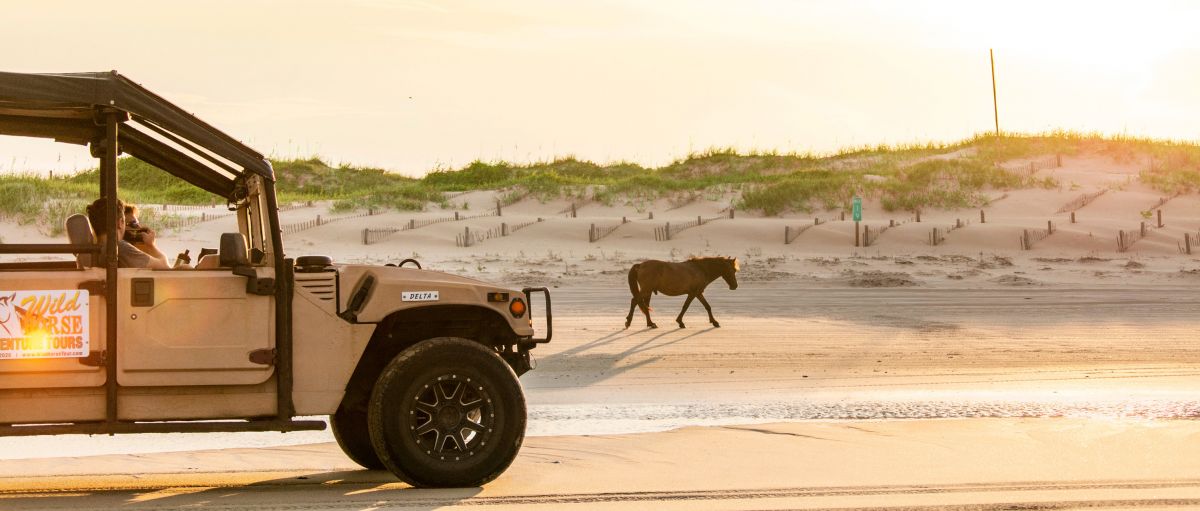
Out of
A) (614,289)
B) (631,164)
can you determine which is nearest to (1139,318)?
(614,289)

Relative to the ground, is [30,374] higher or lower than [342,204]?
lower

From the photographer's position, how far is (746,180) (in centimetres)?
4550

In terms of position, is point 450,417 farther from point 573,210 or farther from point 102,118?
point 573,210

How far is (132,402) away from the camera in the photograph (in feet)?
24.8

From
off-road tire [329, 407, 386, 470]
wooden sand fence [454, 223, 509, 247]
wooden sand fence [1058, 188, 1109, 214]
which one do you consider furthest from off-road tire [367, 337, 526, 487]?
wooden sand fence [1058, 188, 1109, 214]

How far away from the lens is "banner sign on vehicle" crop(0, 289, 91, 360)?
23.8 ft

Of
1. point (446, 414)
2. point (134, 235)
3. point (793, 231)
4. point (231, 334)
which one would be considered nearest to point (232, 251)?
point (231, 334)

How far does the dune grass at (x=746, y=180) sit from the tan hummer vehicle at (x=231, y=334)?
21490 millimetres

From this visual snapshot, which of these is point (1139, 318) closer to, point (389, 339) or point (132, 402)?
point (389, 339)

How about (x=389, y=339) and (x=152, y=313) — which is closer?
(x=152, y=313)

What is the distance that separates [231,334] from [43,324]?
934mm

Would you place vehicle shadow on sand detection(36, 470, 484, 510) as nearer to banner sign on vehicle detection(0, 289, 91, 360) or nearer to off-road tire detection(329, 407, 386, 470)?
off-road tire detection(329, 407, 386, 470)

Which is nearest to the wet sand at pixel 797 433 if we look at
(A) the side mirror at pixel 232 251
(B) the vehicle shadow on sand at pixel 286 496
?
(B) the vehicle shadow on sand at pixel 286 496

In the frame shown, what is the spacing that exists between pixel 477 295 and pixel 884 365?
9214 mm
